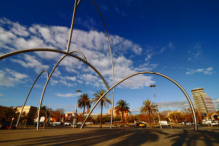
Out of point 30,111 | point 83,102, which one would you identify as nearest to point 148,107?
point 83,102

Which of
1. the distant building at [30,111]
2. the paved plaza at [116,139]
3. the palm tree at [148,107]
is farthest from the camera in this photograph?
the distant building at [30,111]

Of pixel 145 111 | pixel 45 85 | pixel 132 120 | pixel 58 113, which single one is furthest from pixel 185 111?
pixel 58 113

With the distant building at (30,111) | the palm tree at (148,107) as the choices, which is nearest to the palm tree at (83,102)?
the palm tree at (148,107)

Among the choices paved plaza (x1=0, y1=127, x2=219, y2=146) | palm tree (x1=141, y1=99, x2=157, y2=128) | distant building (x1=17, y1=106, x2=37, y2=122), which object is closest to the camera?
paved plaza (x1=0, y1=127, x2=219, y2=146)

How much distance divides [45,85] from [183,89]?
97.3 feet

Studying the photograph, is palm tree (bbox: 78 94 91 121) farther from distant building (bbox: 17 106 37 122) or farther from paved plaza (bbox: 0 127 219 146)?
distant building (bbox: 17 106 37 122)

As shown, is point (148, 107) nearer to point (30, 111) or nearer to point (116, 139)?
point (116, 139)

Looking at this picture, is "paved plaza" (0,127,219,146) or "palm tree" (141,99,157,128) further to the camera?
"palm tree" (141,99,157,128)

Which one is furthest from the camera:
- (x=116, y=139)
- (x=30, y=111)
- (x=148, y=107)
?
(x=30, y=111)

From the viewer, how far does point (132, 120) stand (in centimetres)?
8656

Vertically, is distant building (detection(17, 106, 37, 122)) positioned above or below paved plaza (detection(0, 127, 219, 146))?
above

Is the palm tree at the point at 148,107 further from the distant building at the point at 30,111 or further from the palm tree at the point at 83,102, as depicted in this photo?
the distant building at the point at 30,111

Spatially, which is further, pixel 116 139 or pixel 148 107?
pixel 148 107

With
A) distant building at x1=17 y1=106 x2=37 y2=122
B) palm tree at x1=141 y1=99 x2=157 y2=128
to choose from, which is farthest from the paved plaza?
distant building at x1=17 y1=106 x2=37 y2=122
